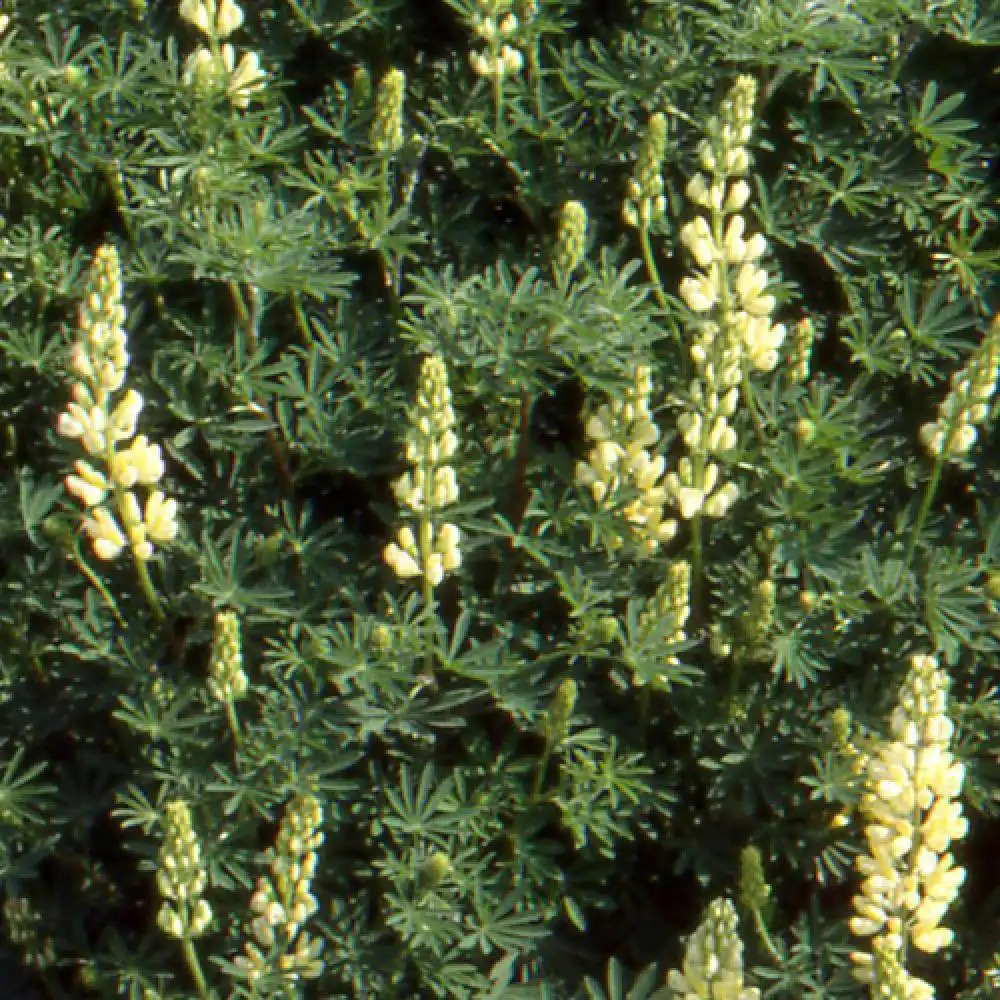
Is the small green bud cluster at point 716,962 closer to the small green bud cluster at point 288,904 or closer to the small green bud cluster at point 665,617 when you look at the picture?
the small green bud cluster at point 665,617

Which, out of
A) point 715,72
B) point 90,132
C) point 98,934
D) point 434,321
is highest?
point 715,72

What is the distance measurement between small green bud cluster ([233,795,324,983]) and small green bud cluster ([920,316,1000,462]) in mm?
1508

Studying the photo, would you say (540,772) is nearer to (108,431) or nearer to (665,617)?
(665,617)

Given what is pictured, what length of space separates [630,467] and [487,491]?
362 millimetres

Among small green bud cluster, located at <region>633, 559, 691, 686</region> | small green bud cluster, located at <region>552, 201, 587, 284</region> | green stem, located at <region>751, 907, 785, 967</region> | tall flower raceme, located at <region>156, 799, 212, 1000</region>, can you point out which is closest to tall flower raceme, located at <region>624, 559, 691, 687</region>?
small green bud cluster, located at <region>633, 559, 691, 686</region>

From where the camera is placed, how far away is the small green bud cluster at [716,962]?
306 centimetres

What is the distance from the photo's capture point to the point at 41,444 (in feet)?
12.8

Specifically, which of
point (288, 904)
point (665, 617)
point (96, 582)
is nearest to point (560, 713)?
point (665, 617)

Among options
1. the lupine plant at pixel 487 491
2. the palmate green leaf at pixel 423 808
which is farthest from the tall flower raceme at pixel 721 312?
the palmate green leaf at pixel 423 808

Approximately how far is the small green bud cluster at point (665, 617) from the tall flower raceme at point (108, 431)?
1.03m

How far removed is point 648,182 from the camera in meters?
3.54

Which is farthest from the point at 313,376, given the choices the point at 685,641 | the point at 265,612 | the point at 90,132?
the point at 685,641

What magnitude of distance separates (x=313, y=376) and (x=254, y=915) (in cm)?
120

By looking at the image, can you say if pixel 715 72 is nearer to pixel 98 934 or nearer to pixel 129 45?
pixel 129 45
